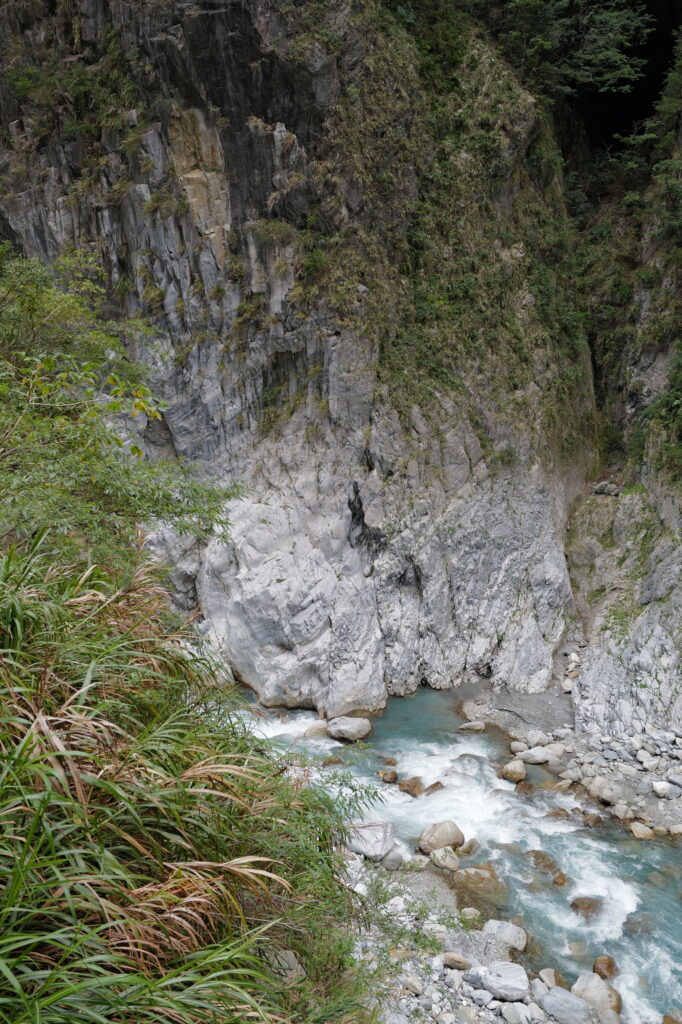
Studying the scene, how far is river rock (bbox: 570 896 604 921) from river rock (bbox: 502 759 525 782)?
7.26 ft

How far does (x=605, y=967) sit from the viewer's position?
6055 millimetres

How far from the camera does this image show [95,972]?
1938mm

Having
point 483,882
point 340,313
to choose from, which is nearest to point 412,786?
point 483,882

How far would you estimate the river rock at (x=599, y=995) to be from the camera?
555 cm

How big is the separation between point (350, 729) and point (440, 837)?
9.69 ft

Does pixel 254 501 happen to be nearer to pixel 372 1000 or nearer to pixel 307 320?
pixel 307 320

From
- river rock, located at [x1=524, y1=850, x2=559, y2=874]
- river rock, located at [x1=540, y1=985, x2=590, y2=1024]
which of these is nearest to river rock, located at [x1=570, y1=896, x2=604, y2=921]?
river rock, located at [x1=524, y1=850, x2=559, y2=874]

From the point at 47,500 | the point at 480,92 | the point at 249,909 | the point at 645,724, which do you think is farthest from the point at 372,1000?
the point at 480,92

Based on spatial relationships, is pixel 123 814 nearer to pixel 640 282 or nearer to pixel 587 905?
pixel 587 905

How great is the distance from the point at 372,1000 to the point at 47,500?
4548 mm

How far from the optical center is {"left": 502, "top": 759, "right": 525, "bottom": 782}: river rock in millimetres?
9234

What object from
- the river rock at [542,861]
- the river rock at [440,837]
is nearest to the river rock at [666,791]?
the river rock at [542,861]

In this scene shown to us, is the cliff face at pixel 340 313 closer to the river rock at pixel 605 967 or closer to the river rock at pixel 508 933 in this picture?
the river rock at pixel 508 933

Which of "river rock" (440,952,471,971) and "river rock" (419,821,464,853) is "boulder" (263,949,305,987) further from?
"river rock" (419,821,464,853)
